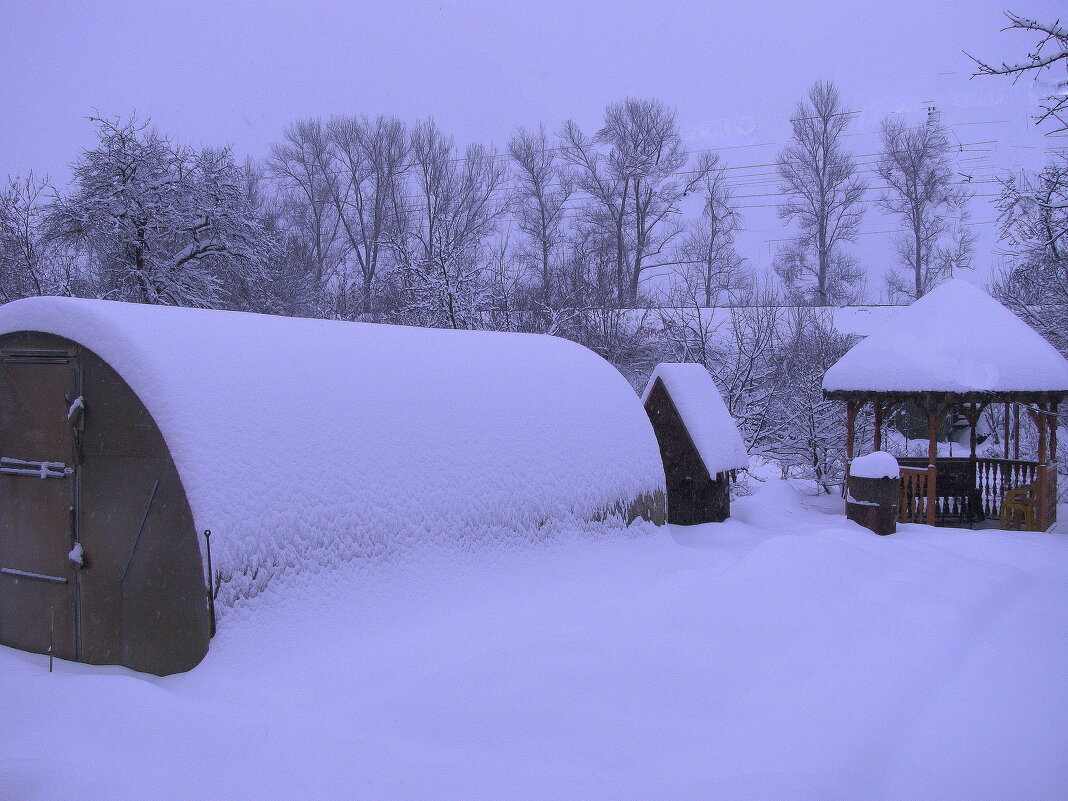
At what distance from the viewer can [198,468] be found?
16.6ft

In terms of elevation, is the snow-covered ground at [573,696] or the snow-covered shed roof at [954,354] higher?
the snow-covered shed roof at [954,354]

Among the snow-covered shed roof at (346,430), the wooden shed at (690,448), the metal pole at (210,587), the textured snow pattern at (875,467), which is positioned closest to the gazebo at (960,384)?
the textured snow pattern at (875,467)

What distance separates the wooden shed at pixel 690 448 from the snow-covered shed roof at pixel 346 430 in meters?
2.92

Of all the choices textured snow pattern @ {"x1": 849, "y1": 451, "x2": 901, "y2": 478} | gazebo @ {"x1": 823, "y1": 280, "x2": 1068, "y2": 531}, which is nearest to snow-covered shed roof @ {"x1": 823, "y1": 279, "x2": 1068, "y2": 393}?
gazebo @ {"x1": 823, "y1": 280, "x2": 1068, "y2": 531}

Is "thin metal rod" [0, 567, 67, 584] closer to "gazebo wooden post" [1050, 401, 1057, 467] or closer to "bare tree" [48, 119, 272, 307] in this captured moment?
"bare tree" [48, 119, 272, 307]

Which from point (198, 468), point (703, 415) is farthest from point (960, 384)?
point (198, 468)

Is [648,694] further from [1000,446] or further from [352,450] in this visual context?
[1000,446]

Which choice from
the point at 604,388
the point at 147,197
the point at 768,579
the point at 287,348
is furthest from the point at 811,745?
the point at 147,197

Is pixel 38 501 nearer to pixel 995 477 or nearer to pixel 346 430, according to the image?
pixel 346 430

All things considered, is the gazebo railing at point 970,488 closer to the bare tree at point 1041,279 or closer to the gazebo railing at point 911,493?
the gazebo railing at point 911,493

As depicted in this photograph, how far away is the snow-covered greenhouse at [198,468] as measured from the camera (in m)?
5.11

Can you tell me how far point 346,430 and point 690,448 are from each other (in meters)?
7.07

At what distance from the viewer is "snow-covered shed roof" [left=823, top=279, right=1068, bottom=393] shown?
1220 centimetres

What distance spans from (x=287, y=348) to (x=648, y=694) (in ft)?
14.1
